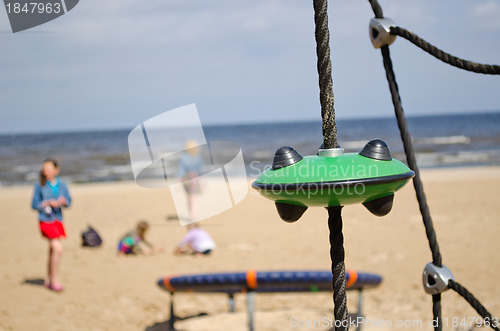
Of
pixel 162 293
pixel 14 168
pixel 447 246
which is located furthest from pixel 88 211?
pixel 14 168

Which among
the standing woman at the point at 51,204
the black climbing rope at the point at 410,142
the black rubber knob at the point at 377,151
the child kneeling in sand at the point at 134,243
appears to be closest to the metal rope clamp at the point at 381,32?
the black climbing rope at the point at 410,142

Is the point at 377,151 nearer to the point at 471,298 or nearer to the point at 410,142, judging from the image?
the point at 410,142

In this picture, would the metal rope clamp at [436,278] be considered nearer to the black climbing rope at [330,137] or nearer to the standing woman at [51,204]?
the black climbing rope at [330,137]

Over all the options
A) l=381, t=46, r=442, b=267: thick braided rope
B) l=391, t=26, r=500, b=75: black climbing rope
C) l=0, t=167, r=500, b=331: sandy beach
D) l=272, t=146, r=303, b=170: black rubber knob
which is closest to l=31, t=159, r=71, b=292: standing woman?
l=0, t=167, r=500, b=331: sandy beach

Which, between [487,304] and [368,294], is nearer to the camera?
[487,304]

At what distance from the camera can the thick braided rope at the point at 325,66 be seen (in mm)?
1429

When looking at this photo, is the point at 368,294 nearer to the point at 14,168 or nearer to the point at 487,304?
the point at 487,304

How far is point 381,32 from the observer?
6.44 ft

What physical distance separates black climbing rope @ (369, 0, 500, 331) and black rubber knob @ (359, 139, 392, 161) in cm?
63

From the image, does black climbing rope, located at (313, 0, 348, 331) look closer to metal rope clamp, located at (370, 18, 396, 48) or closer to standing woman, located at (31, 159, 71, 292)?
metal rope clamp, located at (370, 18, 396, 48)

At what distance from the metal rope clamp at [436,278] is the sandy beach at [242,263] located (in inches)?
104

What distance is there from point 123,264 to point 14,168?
2228 cm

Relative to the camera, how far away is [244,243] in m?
8.03

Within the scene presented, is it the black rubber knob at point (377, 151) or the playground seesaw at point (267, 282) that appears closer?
the black rubber knob at point (377, 151)
